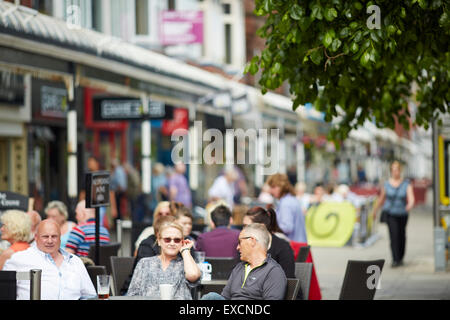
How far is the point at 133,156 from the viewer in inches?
1077

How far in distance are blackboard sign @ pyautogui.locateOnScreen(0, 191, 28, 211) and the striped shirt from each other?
0.89 meters

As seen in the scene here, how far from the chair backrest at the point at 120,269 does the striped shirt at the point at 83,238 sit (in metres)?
1.49

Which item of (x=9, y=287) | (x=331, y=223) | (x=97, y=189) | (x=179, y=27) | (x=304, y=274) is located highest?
(x=179, y=27)

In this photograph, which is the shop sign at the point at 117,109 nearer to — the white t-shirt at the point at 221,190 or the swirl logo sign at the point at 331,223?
the white t-shirt at the point at 221,190

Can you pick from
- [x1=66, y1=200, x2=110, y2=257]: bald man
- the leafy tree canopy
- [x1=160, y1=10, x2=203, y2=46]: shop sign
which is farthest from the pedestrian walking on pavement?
[x1=160, y1=10, x2=203, y2=46]: shop sign

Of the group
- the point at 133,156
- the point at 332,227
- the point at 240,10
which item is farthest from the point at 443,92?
the point at 240,10

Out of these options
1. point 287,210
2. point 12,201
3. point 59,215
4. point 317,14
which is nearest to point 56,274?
point 317,14

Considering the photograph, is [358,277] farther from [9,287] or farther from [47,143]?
[47,143]

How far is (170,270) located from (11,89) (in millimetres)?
12046

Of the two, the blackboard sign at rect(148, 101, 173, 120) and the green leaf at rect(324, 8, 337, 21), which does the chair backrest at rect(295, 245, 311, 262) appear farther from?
the blackboard sign at rect(148, 101, 173, 120)

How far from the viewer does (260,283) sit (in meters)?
6.88

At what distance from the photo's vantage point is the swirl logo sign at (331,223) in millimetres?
19000

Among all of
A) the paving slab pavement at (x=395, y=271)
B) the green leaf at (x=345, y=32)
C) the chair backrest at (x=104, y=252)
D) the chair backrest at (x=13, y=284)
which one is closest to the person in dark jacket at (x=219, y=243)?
the chair backrest at (x=104, y=252)
